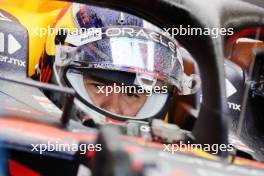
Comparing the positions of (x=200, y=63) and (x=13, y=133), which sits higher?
(x=200, y=63)

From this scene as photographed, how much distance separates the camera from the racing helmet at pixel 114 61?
1.36 metres

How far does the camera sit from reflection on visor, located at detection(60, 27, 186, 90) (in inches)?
53.4

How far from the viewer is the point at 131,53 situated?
1.37 m

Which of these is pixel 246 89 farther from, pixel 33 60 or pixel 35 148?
pixel 35 148

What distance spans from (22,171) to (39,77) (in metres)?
0.55

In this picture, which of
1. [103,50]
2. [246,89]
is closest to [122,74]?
[103,50]

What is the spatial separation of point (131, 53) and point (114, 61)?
5 cm

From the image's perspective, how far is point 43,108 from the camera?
1.11m
